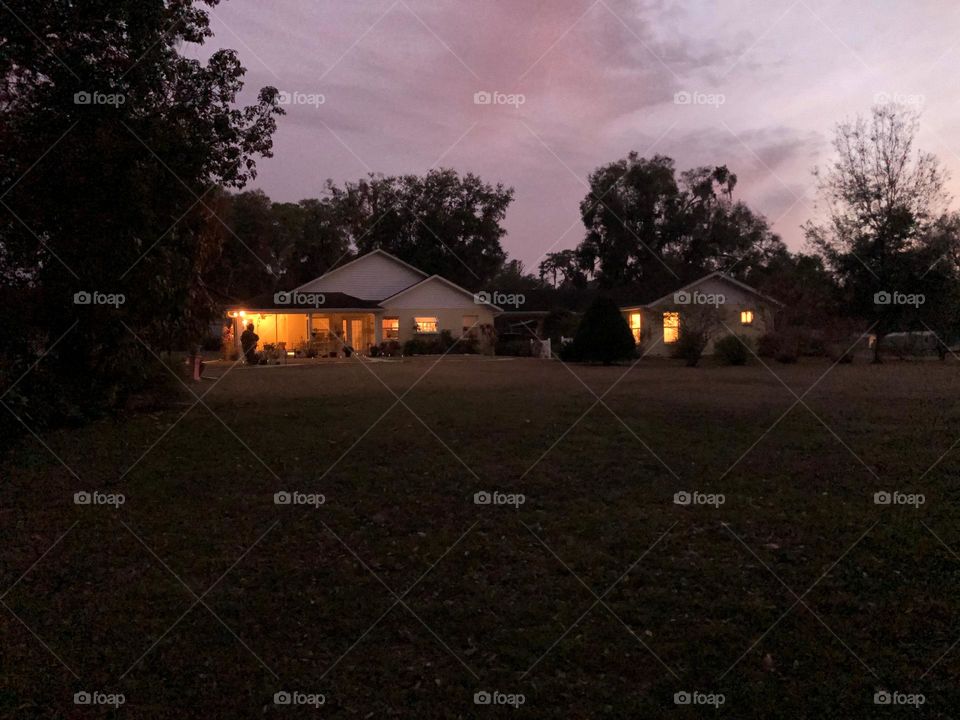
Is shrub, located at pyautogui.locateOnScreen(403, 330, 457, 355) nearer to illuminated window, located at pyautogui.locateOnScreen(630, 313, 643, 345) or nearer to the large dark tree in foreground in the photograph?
illuminated window, located at pyautogui.locateOnScreen(630, 313, 643, 345)

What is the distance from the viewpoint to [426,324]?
41.1 metres

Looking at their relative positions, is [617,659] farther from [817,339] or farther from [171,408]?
[817,339]

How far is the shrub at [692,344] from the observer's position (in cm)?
2933

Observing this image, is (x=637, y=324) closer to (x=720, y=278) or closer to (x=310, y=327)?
(x=720, y=278)

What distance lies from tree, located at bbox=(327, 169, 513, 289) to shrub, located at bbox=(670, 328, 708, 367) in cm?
2790

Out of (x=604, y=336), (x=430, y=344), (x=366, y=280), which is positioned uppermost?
(x=366, y=280)

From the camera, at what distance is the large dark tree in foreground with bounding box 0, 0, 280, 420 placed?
11766 mm

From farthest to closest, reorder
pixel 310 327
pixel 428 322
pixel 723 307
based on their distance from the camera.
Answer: pixel 428 322 → pixel 310 327 → pixel 723 307

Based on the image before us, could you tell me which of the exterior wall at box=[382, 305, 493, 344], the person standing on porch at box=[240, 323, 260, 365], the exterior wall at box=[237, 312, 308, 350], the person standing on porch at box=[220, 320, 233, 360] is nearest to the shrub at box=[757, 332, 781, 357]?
the exterior wall at box=[382, 305, 493, 344]

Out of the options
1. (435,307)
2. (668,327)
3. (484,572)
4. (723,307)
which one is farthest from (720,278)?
(484,572)

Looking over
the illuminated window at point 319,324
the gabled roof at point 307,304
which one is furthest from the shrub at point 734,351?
the illuminated window at point 319,324

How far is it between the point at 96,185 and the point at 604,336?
21.6 metres

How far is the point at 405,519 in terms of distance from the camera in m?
7.43

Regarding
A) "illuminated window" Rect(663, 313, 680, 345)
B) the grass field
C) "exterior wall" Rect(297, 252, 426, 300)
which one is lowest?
the grass field
